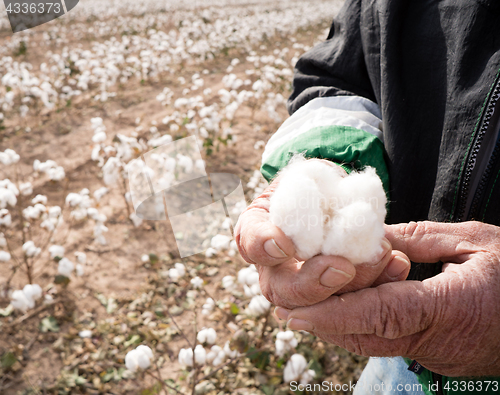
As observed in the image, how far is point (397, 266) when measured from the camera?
0.86 meters

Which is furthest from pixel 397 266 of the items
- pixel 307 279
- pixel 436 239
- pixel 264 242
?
pixel 264 242

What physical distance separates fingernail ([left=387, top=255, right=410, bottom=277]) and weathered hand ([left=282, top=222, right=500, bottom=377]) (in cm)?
5

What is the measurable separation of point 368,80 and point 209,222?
2326mm

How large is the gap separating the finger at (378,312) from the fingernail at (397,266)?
5 centimetres

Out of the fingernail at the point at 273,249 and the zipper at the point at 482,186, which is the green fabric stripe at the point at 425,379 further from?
the fingernail at the point at 273,249

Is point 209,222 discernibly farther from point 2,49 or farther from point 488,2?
point 2,49

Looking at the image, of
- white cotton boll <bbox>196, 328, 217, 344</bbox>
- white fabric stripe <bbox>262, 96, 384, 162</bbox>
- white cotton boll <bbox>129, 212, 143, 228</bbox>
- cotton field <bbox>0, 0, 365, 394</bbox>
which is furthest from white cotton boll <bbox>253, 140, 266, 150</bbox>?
white fabric stripe <bbox>262, 96, 384, 162</bbox>

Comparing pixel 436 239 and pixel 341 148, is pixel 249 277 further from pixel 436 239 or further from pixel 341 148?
pixel 436 239

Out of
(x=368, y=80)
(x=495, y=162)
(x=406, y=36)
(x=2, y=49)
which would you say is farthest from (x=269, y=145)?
(x=2, y=49)

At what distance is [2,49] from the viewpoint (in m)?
9.07

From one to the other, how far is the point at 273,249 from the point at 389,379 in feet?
2.74

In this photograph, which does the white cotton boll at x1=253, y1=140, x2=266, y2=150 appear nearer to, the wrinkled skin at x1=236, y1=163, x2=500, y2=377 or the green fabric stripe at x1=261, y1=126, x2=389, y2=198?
the green fabric stripe at x1=261, y1=126, x2=389, y2=198

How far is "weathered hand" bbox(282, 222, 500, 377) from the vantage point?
2.57ft

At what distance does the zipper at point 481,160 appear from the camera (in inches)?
35.1
